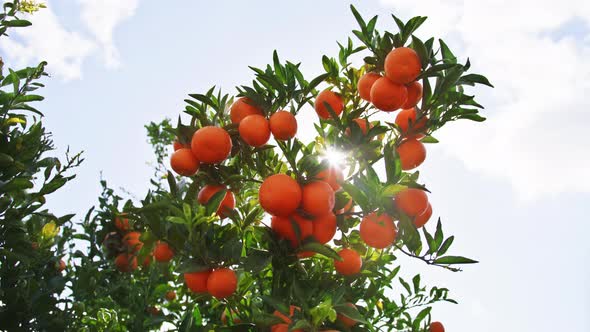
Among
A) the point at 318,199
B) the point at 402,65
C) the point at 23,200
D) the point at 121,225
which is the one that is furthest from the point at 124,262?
the point at 402,65

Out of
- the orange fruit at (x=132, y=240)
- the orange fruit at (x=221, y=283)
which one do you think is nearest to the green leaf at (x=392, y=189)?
the orange fruit at (x=221, y=283)

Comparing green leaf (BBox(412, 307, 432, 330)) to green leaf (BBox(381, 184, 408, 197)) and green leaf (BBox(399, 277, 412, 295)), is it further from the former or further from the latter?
green leaf (BBox(381, 184, 408, 197))

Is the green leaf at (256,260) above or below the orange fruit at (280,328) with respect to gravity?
above

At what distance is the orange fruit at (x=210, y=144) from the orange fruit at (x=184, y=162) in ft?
0.15

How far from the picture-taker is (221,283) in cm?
187

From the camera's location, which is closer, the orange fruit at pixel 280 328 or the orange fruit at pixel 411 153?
the orange fruit at pixel 280 328

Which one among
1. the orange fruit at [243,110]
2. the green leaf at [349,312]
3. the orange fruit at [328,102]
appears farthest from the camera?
the orange fruit at [328,102]

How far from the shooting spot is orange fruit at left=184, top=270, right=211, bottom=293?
6.34 ft

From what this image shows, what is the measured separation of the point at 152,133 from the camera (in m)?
6.34

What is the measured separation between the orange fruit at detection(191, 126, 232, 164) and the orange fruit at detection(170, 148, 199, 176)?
0.15ft

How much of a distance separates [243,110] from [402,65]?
0.73 meters

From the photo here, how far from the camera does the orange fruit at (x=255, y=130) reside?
6.78ft

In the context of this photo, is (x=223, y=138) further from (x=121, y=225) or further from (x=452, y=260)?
(x=121, y=225)

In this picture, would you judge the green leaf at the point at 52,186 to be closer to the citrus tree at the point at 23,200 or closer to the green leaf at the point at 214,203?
the citrus tree at the point at 23,200
